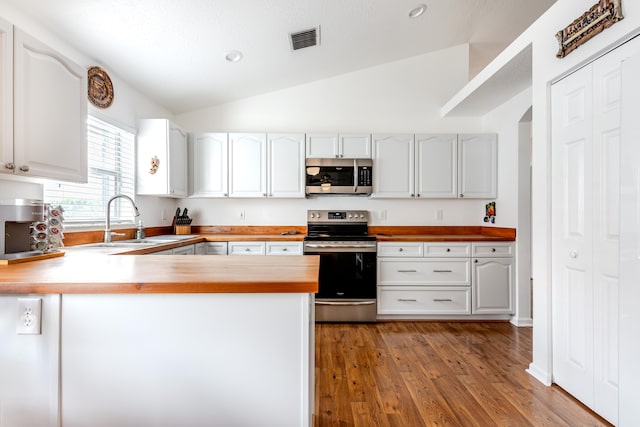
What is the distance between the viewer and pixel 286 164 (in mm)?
3693

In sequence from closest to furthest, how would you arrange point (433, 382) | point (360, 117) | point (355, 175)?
point (433, 382) < point (355, 175) < point (360, 117)

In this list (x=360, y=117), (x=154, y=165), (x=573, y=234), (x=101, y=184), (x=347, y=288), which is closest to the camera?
(x=573, y=234)

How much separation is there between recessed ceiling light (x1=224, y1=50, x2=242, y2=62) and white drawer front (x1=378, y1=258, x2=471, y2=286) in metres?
2.42

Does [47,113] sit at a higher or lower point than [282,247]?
higher

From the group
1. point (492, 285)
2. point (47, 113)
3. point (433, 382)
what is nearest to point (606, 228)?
point (433, 382)

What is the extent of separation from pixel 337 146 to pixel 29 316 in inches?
121

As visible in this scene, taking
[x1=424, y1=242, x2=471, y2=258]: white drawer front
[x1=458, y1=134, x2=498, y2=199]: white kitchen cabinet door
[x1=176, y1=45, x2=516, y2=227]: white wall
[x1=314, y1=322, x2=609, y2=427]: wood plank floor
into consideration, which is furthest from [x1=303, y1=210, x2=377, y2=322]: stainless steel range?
[x1=458, y1=134, x2=498, y2=199]: white kitchen cabinet door

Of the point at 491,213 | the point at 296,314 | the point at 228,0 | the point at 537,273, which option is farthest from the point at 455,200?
the point at 296,314

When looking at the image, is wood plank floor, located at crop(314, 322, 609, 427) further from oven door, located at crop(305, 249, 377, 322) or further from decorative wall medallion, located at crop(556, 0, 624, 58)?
decorative wall medallion, located at crop(556, 0, 624, 58)

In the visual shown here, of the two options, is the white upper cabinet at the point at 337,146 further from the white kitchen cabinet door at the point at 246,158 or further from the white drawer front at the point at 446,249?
the white drawer front at the point at 446,249

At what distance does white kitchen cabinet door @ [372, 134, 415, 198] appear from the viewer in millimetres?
3697

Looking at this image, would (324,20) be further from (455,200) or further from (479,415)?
(479,415)

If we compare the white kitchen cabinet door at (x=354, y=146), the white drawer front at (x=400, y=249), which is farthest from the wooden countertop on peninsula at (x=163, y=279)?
the white kitchen cabinet door at (x=354, y=146)

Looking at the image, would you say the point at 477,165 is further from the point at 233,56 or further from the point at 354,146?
the point at 233,56
